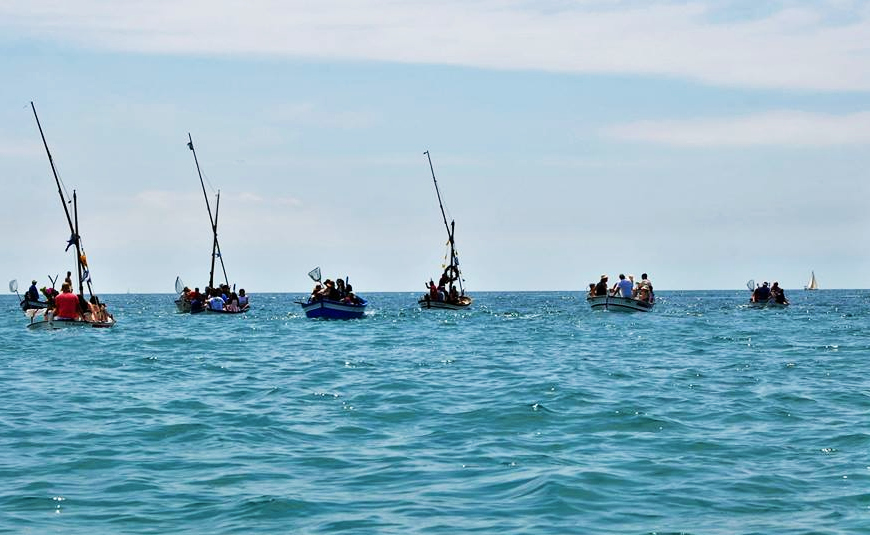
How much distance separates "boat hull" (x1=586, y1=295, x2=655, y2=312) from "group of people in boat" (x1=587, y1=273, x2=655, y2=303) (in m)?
0.16

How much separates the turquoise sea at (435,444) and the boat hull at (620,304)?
1144 inches

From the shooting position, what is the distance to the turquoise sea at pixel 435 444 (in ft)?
34.3

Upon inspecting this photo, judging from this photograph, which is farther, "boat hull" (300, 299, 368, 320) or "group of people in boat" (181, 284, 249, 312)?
"group of people in boat" (181, 284, 249, 312)

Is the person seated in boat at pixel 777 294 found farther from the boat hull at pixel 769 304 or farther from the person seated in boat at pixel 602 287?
the person seated in boat at pixel 602 287

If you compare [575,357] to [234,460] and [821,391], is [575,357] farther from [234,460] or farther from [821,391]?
[234,460]

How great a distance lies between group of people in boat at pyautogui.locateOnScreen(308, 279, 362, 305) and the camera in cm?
5334

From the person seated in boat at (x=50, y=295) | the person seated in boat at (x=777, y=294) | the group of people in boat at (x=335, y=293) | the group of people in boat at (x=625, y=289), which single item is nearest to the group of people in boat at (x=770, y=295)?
the person seated in boat at (x=777, y=294)

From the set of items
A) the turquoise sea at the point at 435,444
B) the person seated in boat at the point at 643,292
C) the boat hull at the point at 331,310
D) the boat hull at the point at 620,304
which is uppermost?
the person seated in boat at the point at 643,292

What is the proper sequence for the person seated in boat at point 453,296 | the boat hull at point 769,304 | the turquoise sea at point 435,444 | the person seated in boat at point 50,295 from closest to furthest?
the turquoise sea at point 435,444
the person seated in boat at point 50,295
the person seated in boat at point 453,296
the boat hull at point 769,304

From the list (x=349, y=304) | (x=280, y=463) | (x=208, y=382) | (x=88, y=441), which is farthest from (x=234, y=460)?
(x=349, y=304)

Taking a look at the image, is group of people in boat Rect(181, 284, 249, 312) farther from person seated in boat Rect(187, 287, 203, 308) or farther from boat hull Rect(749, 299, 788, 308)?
boat hull Rect(749, 299, 788, 308)

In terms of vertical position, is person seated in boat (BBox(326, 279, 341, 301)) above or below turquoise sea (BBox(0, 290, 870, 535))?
above

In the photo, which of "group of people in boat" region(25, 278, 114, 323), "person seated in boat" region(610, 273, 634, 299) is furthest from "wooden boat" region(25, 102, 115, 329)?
"person seated in boat" region(610, 273, 634, 299)

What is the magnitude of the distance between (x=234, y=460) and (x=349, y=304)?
40.5m
